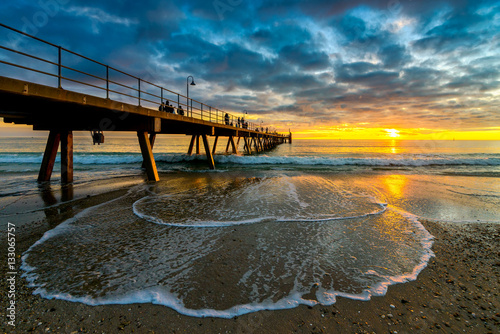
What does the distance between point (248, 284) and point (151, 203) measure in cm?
493

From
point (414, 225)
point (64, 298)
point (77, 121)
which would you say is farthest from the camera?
point (77, 121)

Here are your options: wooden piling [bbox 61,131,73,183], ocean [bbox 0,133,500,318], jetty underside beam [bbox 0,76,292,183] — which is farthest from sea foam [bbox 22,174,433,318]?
wooden piling [bbox 61,131,73,183]

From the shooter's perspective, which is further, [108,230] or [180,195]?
[180,195]

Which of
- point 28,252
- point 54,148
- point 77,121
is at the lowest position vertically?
point 28,252

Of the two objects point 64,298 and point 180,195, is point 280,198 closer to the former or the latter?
point 180,195

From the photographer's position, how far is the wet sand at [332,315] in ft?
6.72

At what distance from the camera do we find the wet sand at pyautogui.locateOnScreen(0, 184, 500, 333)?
2.05 meters

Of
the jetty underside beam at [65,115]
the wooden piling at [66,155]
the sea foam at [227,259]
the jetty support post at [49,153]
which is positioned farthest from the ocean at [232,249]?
the jetty support post at [49,153]

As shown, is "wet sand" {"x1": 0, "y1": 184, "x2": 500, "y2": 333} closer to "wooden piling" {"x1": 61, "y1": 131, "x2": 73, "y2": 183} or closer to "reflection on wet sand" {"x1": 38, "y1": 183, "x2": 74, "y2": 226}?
"reflection on wet sand" {"x1": 38, "y1": 183, "x2": 74, "y2": 226}

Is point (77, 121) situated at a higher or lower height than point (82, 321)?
higher

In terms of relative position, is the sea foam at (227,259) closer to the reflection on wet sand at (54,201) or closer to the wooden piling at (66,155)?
the reflection on wet sand at (54,201)

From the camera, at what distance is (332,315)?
7.34ft

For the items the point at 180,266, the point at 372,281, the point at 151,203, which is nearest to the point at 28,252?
the point at 180,266

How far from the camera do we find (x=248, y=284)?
8.93ft
